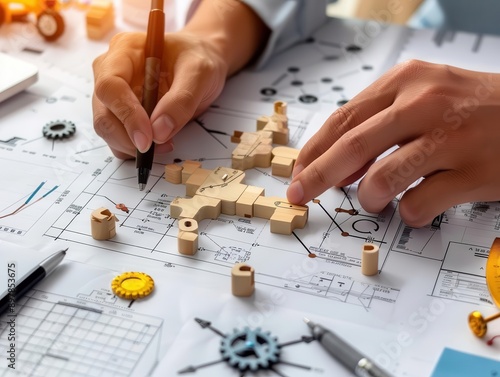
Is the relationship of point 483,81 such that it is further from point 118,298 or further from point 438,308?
point 118,298

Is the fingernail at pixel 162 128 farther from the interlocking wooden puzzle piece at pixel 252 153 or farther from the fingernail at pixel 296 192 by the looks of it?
the fingernail at pixel 296 192

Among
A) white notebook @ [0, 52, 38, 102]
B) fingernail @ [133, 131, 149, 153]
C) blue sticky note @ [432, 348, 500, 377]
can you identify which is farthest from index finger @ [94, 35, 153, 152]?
blue sticky note @ [432, 348, 500, 377]

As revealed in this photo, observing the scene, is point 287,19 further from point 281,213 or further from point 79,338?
point 79,338

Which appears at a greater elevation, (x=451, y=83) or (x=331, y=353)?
(x=451, y=83)

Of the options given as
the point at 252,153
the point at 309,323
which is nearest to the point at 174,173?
the point at 252,153

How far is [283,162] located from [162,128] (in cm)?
19

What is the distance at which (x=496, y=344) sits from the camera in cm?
85

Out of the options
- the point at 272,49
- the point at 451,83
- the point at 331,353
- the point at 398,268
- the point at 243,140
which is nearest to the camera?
the point at 331,353

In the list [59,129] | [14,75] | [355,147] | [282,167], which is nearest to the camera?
[355,147]

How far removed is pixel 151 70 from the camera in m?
1.19

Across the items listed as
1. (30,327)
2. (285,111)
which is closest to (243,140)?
(285,111)

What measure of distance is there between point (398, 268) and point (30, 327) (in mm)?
464

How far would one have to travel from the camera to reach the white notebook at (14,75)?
4.39 ft

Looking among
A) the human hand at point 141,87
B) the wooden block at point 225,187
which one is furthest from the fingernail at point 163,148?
the wooden block at point 225,187
